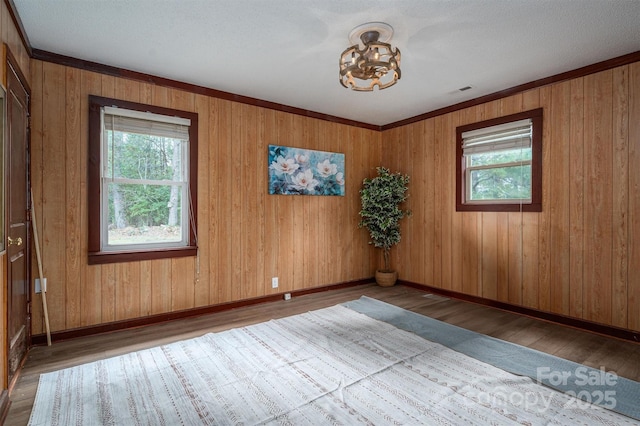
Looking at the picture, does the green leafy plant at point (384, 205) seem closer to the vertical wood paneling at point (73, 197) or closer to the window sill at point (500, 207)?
the window sill at point (500, 207)

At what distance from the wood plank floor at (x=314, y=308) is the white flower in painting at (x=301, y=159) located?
6.10ft

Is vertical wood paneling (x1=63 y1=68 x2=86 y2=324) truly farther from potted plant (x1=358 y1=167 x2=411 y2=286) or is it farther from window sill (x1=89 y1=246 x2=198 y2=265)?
potted plant (x1=358 y1=167 x2=411 y2=286)

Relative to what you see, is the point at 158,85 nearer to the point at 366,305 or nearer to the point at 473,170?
the point at 366,305

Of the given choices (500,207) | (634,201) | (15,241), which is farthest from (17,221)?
(634,201)

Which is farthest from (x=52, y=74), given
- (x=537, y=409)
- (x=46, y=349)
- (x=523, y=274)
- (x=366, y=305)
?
(x=523, y=274)

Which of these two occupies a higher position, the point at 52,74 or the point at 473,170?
the point at 52,74

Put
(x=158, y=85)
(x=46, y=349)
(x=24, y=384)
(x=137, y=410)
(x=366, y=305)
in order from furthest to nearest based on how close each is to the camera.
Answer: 1. (x=366, y=305)
2. (x=158, y=85)
3. (x=46, y=349)
4. (x=24, y=384)
5. (x=137, y=410)

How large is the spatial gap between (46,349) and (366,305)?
315cm

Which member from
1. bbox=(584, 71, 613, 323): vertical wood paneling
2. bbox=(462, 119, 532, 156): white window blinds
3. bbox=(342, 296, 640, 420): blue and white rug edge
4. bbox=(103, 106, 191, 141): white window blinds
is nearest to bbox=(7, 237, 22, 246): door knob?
bbox=(103, 106, 191, 141): white window blinds

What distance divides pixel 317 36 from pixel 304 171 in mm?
2057

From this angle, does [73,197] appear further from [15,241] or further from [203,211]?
[203,211]

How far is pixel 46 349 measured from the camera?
2709 millimetres

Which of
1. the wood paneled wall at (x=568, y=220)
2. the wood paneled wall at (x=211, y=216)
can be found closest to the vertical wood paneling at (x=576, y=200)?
the wood paneled wall at (x=568, y=220)

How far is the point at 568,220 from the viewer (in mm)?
3287
